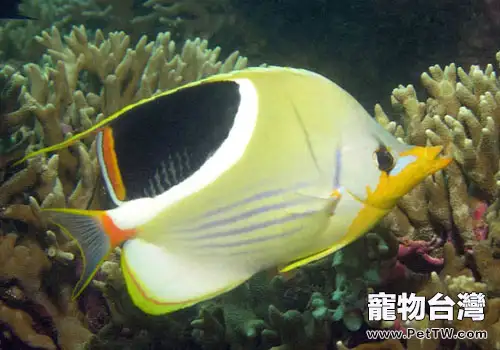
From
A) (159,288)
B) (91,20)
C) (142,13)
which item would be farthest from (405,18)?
(159,288)

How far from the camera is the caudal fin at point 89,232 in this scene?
1061mm

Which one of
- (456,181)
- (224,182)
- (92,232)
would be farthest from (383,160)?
(456,181)

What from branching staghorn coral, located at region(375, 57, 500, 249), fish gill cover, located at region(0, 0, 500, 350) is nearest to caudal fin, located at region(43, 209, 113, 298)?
fish gill cover, located at region(0, 0, 500, 350)

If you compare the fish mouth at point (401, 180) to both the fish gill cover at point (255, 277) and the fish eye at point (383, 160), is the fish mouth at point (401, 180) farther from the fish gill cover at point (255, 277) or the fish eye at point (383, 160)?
the fish gill cover at point (255, 277)

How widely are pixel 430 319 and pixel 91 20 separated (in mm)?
5757

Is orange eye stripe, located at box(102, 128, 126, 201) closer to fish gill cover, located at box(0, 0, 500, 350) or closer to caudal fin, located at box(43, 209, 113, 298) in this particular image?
caudal fin, located at box(43, 209, 113, 298)

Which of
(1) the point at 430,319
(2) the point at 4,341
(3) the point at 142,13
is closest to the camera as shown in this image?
(1) the point at 430,319

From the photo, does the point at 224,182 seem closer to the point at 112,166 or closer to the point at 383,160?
the point at 112,166

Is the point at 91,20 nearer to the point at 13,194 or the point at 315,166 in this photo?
the point at 13,194

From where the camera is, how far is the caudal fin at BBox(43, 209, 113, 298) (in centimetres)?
106

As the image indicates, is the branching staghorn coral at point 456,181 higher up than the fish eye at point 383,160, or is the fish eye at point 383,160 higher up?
A: the fish eye at point 383,160

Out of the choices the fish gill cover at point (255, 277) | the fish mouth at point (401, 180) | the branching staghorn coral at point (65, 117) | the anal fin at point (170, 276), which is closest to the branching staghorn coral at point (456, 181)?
the fish gill cover at point (255, 277)

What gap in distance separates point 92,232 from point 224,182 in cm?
33

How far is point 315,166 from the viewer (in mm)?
1089
